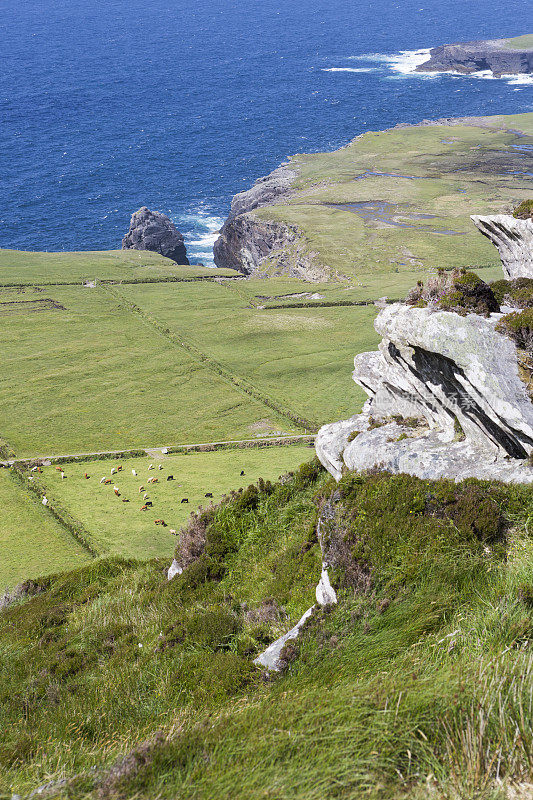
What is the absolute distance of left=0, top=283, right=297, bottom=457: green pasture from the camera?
64625 millimetres

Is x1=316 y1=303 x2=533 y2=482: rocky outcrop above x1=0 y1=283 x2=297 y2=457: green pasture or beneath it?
above

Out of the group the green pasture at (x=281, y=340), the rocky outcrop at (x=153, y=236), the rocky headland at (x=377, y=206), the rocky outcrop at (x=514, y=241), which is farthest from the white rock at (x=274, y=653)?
the rocky outcrop at (x=153, y=236)

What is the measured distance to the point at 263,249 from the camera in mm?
135750

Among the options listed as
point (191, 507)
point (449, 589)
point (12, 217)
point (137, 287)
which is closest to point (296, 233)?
point (137, 287)

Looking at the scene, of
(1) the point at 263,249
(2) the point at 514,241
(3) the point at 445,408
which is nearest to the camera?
(3) the point at 445,408

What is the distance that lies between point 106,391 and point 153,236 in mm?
71502

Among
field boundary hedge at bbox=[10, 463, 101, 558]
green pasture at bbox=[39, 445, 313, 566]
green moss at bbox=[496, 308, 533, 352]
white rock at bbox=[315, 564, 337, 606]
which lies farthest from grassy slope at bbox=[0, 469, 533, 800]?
field boundary hedge at bbox=[10, 463, 101, 558]

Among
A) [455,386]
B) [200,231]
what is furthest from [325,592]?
[200,231]

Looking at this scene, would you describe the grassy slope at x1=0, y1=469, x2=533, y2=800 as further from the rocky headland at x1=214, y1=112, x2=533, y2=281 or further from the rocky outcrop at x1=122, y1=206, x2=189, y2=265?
the rocky outcrop at x1=122, y1=206, x2=189, y2=265

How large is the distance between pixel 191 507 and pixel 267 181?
142 metres

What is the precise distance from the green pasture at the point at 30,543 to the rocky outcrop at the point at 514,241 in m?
30.0

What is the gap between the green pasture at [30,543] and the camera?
39.0m

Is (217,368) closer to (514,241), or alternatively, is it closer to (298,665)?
(514,241)

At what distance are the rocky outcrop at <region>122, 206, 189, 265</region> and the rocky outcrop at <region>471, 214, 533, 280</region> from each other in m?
118
